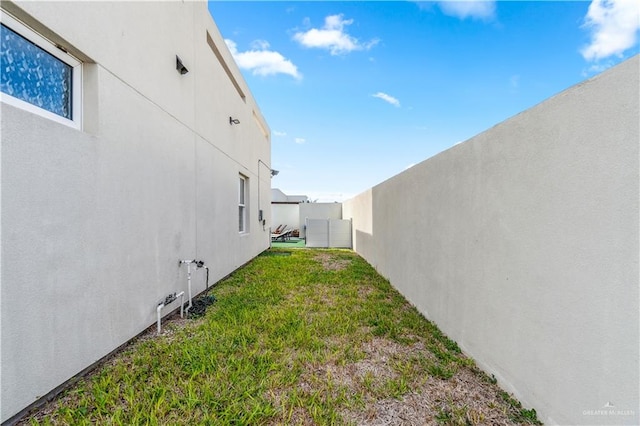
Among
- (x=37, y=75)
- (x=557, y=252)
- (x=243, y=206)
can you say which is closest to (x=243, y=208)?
(x=243, y=206)

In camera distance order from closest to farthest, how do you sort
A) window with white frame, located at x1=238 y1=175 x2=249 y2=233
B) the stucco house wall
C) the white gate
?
the stucco house wall
window with white frame, located at x1=238 y1=175 x2=249 y2=233
the white gate

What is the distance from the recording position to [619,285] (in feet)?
4.20

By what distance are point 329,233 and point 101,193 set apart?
34.4ft

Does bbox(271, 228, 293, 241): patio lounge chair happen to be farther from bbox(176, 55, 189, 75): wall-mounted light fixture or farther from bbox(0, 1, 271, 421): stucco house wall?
bbox(176, 55, 189, 75): wall-mounted light fixture

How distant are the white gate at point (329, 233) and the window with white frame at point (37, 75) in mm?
10408

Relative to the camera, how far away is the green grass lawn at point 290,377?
5.95 feet

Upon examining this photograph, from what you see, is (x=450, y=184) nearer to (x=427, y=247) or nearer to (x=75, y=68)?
(x=427, y=247)

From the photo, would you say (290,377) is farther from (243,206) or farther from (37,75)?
(243,206)

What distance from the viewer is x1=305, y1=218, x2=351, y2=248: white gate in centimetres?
1252

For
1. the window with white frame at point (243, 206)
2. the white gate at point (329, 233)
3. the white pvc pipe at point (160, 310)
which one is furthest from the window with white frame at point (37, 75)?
the white gate at point (329, 233)

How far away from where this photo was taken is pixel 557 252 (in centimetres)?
162

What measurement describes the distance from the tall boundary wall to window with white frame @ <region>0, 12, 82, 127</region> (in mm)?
3579

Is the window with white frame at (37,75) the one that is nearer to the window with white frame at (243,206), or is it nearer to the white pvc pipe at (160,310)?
the white pvc pipe at (160,310)

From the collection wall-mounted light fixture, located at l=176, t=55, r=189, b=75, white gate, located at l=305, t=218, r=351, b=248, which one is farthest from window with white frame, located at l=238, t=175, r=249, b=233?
white gate, located at l=305, t=218, r=351, b=248
